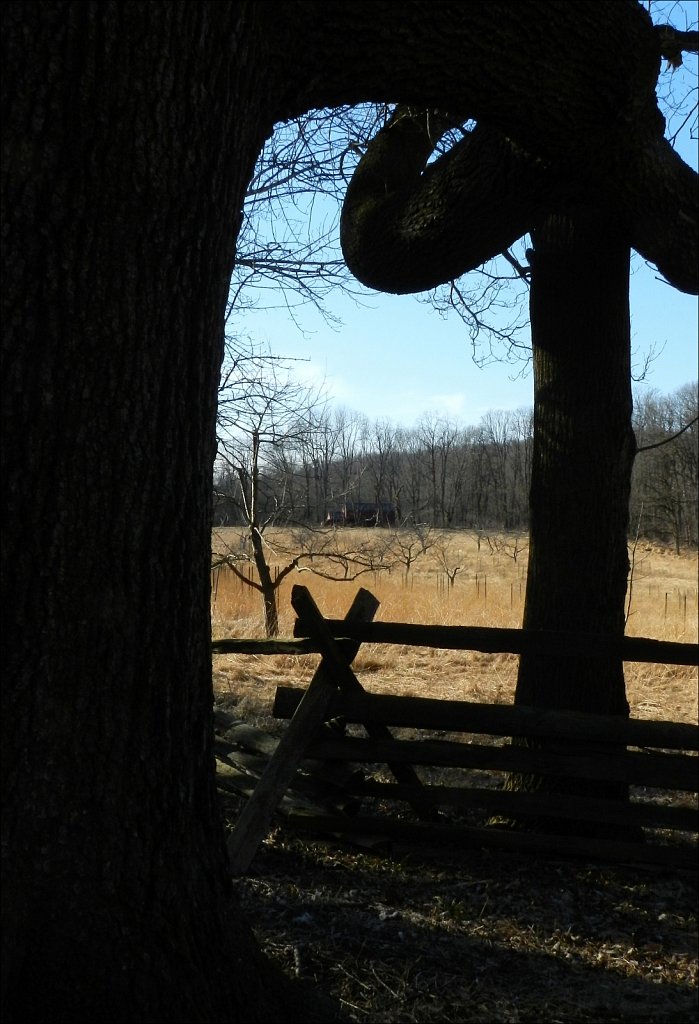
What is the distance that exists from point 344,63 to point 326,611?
477 inches

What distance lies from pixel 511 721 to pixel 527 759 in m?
0.25

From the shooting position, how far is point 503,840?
197 inches

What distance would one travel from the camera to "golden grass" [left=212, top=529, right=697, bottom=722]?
31.8 feet

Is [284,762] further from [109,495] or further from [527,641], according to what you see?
[109,495]

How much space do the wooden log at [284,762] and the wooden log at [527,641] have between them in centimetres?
19

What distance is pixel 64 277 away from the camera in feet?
7.53

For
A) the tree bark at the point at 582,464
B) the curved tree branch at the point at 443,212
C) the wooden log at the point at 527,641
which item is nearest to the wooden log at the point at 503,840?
the tree bark at the point at 582,464

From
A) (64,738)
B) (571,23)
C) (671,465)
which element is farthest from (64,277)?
(671,465)

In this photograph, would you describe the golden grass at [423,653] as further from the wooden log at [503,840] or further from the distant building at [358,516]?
the wooden log at [503,840]

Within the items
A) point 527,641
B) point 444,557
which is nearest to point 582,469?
point 527,641

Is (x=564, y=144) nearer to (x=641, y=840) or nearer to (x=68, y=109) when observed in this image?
(x=68, y=109)

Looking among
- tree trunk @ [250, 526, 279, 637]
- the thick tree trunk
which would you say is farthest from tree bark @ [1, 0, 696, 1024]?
tree trunk @ [250, 526, 279, 637]

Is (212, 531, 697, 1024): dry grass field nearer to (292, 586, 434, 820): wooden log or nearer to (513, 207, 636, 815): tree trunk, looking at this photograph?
(292, 586, 434, 820): wooden log

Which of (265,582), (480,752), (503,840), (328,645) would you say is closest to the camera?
(328,645)
